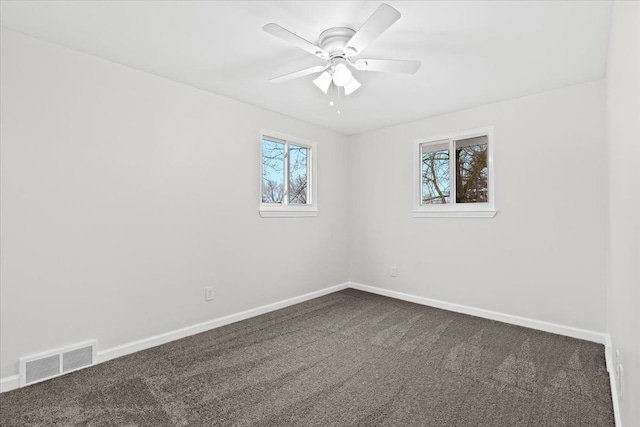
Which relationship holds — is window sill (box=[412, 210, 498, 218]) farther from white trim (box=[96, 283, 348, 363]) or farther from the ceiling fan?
the ceiling fan

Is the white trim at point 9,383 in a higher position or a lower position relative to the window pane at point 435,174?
lower

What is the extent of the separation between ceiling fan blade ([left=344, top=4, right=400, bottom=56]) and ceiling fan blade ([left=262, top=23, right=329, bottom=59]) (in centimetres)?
18

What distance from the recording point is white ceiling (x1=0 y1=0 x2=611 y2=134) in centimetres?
189

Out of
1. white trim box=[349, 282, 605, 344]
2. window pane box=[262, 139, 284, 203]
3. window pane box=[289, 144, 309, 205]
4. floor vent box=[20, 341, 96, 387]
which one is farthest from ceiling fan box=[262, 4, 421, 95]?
white trim box=[349, 282, 605, 344]

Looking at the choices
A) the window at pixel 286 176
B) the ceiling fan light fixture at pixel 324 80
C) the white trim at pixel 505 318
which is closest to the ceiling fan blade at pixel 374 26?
the ceiling fan light fixture at pixel 324 80

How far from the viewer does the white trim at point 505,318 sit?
2864mm

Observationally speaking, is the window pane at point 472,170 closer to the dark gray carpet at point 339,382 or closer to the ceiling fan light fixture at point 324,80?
the dark gray carpet at point 339,382

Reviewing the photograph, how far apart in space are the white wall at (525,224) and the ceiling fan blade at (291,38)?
2.24 metres

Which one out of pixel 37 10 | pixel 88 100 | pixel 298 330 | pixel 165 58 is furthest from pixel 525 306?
pixel 37 10

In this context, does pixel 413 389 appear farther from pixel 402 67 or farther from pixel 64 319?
pixel 64 319

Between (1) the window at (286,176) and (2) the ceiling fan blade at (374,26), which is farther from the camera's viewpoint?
(1) the window at (286,176)

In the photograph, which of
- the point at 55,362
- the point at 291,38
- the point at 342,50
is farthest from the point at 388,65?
the point at 55,362

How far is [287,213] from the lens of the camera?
3877mm

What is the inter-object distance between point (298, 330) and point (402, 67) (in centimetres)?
243
